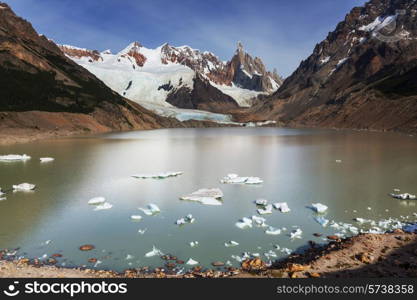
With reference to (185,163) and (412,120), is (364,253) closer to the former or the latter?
(185,163)

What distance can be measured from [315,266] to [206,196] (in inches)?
501

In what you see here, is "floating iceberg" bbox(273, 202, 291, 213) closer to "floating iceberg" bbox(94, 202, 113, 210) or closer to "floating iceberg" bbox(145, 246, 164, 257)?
"floating iceberg" bbox(145, 246, 164, 257)

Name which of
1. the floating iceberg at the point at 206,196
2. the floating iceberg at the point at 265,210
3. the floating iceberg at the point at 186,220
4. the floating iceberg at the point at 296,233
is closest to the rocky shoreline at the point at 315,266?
the floating iceberg at the point at 296,233

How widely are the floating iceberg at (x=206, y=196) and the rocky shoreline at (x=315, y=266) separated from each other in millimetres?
8890

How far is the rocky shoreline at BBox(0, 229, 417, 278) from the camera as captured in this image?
1091 centimetres

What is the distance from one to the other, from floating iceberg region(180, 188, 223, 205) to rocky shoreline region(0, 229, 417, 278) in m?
8.89

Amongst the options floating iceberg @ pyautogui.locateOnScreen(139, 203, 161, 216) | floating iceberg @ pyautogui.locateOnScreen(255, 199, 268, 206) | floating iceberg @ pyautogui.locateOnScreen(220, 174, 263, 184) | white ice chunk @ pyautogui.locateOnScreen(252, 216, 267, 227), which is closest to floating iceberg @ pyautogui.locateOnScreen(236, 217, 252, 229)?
white ice chunk @ pyautogui.locateOnScreen(252, 216, 267, 227)

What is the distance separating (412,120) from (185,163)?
101472 mm

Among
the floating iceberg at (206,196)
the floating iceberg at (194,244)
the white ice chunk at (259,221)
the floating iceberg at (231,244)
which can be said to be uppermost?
the floating iceberg at (206,196)

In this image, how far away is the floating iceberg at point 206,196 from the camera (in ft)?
73.6

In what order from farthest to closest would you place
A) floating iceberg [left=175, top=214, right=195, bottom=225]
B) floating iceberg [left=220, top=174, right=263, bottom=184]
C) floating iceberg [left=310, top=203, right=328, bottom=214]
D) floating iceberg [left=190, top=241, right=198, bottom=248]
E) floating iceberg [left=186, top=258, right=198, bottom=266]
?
floating iceberg [left=220, top=174, right=263, bottom=184] → floating iceberg [left=310, top=203, right=328, bottom=214] → floating iceberg [left=175, top=214, right=195, bottom=225] → floating iceberg [left=190, top=241, right=198, bottom=248] → floating iceberg [left=186, top=258, right=198, bottom=266]

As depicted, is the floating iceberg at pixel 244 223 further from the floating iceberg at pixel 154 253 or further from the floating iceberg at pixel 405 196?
the floating iceberg at pixel 405 196

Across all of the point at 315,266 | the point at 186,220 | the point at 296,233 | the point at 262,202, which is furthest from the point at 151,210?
the point at 315,266

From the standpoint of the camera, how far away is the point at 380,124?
131m
